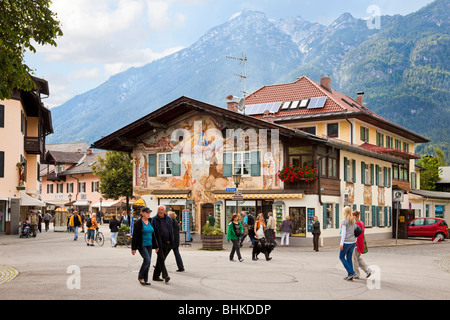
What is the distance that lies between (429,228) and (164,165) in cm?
1898

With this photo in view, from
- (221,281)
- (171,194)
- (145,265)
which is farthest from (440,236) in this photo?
(145,265)

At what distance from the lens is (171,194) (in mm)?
37000

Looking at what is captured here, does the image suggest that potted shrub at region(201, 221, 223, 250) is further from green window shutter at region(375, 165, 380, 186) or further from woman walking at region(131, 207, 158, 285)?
green window shutter at region(375, 165, 380, 186)

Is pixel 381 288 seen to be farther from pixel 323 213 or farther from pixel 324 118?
pixel 324 118

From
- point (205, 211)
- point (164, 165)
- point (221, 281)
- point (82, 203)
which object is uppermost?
point (164, 165)

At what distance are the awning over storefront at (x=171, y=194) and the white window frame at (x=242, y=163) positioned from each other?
3364 mm

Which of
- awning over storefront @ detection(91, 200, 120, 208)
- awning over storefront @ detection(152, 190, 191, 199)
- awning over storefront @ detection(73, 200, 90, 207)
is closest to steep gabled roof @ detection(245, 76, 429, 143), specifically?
awning over storefront @ detection(152, 190, 191, 199)

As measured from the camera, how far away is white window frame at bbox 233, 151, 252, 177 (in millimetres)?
34969

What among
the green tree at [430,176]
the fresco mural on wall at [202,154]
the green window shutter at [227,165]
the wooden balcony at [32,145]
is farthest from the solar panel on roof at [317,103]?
the green tree at [430,176]

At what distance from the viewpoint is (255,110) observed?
5378 centimetres

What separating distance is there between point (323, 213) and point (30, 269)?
63.9ft

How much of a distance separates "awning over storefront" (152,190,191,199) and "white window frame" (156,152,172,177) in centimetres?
108

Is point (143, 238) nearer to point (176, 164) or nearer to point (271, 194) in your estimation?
point (271, 194)
